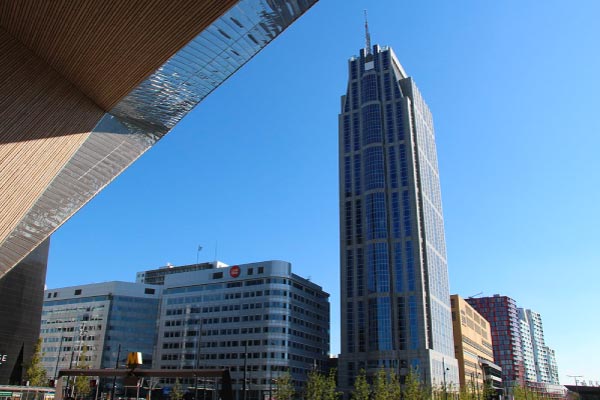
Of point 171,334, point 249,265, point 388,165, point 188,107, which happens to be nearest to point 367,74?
point 388,165

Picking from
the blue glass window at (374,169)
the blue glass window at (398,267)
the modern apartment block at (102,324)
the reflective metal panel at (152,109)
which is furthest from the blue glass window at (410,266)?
the reflective metal panel at (152,109)

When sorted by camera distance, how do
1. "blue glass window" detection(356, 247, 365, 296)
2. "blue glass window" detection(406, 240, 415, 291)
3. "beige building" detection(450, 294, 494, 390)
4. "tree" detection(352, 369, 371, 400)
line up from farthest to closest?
1. "beige building" detection(450, 294, 494, 390)
2. "blue glass window" detection(356, 247, 365, 296)
3. "blue glass window" detection(406, 240, 415, 291)
4. "tree" detection(352, 369, 371, 400)

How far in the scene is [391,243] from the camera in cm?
9750

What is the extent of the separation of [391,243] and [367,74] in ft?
131

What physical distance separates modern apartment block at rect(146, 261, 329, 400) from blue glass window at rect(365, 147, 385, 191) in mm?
24435

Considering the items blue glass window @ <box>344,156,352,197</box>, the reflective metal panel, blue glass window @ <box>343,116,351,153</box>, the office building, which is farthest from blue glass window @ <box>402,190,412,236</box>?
the office building

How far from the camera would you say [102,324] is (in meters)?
104


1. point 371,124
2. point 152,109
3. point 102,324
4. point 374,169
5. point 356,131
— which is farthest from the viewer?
point 356,131

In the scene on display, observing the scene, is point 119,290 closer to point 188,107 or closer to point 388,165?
point 388,165

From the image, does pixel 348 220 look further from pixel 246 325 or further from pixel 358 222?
pixel 246 325

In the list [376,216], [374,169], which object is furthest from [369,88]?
[376,216]

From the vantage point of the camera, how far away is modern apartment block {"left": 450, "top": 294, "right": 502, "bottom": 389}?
110 meters

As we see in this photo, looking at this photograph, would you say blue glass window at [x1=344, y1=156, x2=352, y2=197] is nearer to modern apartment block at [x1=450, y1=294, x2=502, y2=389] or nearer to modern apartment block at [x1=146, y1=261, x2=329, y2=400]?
modern apartment block at [x1=146, y1=261, x2=329, y2=400]

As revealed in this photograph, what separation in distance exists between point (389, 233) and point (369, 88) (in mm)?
33763
